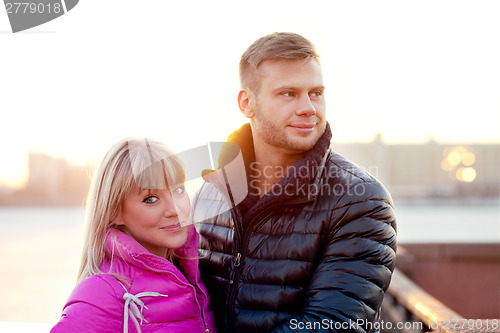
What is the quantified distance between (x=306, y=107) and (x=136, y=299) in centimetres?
105

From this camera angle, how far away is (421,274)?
10.2 m

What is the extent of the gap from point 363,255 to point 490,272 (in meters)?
11.2

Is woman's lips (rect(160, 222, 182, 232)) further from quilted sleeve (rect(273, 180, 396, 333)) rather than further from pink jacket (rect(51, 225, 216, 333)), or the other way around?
quilted sleeve (rect(273, 180, 396, 333))

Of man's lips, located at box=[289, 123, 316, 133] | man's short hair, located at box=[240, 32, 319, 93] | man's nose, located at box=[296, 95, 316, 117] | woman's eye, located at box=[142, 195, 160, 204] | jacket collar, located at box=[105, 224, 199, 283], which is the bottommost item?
jacket collar, located at box=[105, 224, 199, 283]

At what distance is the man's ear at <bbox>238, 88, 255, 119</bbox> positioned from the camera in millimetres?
2289

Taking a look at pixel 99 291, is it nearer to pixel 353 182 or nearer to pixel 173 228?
pixel 173 228

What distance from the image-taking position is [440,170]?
228 feet

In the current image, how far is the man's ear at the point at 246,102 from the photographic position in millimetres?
2289

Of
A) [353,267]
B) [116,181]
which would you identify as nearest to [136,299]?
[116,181]

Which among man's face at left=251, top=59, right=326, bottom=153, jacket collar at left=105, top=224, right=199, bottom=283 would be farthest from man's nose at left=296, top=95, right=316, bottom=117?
jacket collar at left=105, top=224, right=199, bottom=283

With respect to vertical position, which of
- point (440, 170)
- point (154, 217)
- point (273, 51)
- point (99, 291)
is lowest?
point (440, 170)

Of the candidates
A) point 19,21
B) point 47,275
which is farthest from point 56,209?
point 19,21

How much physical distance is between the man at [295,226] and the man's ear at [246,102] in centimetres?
8

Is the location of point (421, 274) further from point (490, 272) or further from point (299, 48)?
point (299, 48)
